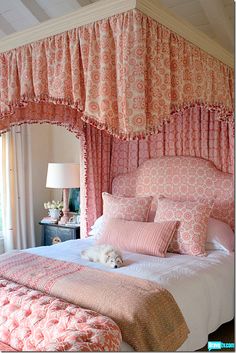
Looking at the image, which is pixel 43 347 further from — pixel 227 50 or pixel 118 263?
pixel 227 50

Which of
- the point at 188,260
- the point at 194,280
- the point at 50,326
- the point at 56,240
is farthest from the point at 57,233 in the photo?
the point at 50,326

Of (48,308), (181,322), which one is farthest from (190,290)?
(48,308)

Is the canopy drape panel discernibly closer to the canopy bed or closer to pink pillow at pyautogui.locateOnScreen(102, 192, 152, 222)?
the canopy bed

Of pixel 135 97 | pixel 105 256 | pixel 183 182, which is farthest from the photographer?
pixel 183 182

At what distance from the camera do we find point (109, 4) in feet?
5.99

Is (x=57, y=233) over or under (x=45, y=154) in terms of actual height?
under

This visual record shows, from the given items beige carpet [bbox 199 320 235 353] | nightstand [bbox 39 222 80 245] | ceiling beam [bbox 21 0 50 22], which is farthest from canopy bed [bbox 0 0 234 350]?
nightstand [bbox 39 222 80 245]

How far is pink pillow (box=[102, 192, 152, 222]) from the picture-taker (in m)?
3.18

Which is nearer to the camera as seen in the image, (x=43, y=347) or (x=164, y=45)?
(x=43, y=347)

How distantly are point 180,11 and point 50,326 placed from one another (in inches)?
83.9

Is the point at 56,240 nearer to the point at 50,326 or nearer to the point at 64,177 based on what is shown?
the point at 64,177

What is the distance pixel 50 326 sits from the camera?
1581 millimetres

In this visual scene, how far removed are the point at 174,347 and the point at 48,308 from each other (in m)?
0.67

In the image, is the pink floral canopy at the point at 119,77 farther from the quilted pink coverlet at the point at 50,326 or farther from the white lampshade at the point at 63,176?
the white lampshade at the point at 63,176
